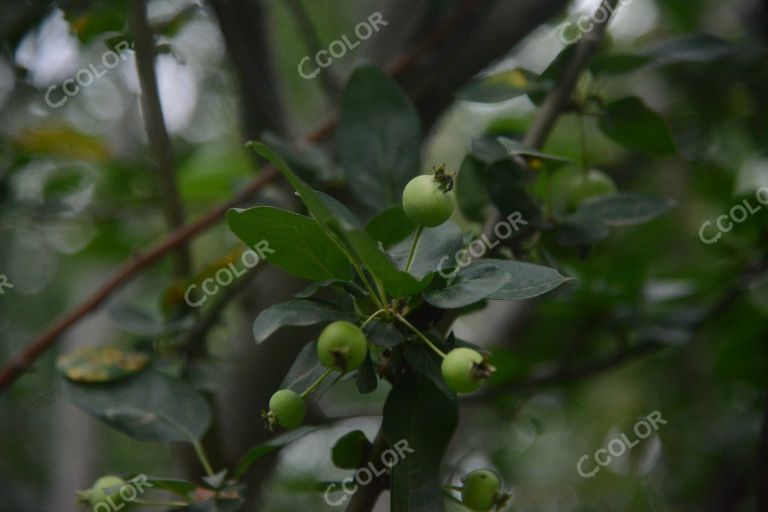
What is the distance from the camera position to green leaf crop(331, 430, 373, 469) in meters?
0.62

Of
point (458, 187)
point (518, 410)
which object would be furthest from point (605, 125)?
point (518, 410)

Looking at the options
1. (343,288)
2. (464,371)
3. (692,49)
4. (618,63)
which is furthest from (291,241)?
(692,49)

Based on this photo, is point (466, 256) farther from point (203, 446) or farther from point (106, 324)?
point (106, 324)

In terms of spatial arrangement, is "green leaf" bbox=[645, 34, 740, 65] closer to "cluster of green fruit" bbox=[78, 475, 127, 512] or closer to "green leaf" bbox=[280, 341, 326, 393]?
"green leaf" bbox=[280, 341, 326, 393]

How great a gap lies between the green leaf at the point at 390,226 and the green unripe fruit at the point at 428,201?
11 centimetres

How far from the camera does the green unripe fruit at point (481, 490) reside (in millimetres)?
600

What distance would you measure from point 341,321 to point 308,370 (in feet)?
0.22

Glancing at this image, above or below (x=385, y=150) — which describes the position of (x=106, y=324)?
below

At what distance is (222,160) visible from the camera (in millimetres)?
1580

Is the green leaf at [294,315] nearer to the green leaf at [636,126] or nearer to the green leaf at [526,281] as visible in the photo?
the green leaf at [526,281]

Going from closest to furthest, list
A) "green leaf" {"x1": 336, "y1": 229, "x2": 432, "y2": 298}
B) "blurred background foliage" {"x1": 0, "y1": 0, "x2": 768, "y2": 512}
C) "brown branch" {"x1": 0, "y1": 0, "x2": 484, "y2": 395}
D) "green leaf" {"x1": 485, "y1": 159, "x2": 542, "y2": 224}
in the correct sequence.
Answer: "green leaf" {"x1": 336, "y1": 229, "x2": 432, "y2": 298}
"green leaf" {"x1": 485, "y1": 159, "x2": 542, "y2": 224}
"brown branch" {"x1": 0, "y1": 0, "x2": 484, "y2": 395}
"blurred background foliage" {"x1": 0, "y1": 0, "x2": 768, "y2": 512}

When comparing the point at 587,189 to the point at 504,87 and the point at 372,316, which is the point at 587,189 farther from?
the point at 372,316

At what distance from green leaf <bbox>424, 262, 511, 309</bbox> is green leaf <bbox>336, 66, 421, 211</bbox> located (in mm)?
216

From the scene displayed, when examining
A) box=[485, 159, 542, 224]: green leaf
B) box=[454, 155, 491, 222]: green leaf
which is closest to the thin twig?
A: box=[454, 155, 491, 222]: green leaf
